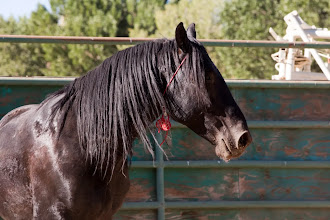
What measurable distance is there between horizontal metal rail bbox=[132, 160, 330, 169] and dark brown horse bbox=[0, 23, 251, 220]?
1149 mm

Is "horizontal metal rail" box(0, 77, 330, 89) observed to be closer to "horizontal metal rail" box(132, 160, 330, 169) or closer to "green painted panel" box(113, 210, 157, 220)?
"horizontal metal rail" box(132, 160, 330, 169)

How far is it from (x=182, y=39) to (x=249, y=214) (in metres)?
2.08

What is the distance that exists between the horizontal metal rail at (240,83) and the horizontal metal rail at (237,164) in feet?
2.07

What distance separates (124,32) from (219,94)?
33.1 meters

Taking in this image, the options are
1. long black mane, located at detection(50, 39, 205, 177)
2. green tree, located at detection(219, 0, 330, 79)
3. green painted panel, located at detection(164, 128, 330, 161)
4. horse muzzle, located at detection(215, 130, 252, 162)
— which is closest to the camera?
horse muzzle, located at detection(215, 130, 252, 162)

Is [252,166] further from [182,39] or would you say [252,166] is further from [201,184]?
[182,39]

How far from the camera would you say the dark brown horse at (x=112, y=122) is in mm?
2893

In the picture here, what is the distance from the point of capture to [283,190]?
14.6 ft

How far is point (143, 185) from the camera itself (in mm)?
4332

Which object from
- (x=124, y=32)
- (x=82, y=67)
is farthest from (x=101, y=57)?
(x=124, y=32)

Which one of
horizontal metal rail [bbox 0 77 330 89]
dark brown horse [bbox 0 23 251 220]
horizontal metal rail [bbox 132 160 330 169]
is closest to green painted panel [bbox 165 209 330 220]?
horizontal metal rail [bbox 132 160 330 169]

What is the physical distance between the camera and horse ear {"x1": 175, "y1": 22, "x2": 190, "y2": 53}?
2830mm

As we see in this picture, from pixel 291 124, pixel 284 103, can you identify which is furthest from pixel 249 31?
pixel 291 124

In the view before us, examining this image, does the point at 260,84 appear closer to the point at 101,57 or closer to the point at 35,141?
the point at 35,141
